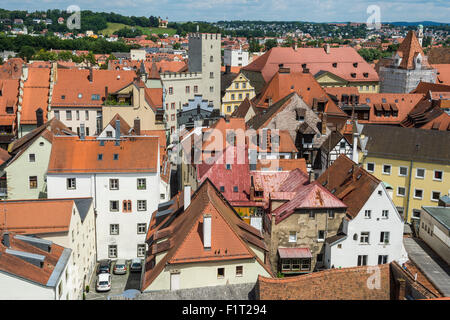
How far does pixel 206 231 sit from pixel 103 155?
52.9 feet

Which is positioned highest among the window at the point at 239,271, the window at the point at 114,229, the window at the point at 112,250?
the window at the point at 239,271

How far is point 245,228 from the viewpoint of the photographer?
33.3m

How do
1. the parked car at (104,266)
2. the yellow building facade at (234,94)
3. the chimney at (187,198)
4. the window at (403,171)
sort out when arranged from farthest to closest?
the yellow building facade at (234,94) → the window at (403,171) → the parked car at (104,266) → the chimney at (187,198)

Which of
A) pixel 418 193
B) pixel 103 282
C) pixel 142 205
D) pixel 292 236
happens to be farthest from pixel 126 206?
pixel 418 193

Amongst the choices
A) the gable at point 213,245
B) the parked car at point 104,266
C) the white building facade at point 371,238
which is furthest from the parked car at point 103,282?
the white building facade at point 371,238

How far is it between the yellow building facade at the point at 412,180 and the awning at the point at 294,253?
15.9 metres

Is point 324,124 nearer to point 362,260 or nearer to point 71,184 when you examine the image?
point 362,260

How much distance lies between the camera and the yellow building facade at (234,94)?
82.4m

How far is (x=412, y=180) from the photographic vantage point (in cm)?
5044

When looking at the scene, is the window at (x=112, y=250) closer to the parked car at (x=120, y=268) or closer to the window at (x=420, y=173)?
the parked car at (x=120, y=268)

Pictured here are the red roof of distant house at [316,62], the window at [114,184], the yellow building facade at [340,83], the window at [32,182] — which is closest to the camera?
the window at [114,184]

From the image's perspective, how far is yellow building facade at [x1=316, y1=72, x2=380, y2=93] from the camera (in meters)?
91.4
